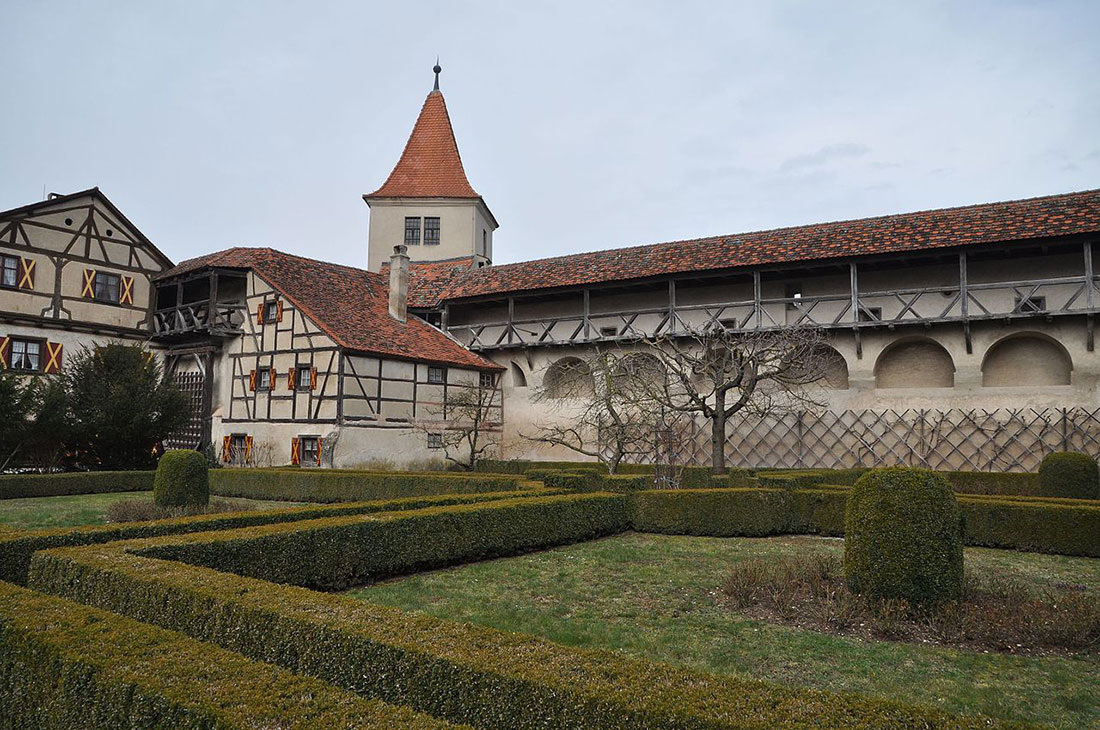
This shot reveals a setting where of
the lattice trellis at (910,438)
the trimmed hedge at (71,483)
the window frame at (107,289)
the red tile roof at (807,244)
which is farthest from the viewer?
the window frame at (107,289)

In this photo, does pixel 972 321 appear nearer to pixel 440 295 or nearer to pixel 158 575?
pixel 440 295

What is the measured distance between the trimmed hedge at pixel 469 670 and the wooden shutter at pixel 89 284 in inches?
950

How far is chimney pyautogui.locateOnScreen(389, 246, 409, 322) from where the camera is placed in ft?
90.0

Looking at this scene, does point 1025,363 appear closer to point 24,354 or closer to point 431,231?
point 431,231

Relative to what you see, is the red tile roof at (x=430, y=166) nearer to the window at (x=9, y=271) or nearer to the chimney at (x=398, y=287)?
the chimney at (x=398, y=287)

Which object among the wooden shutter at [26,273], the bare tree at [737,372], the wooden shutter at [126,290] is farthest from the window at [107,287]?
the bare tree at [737,372]

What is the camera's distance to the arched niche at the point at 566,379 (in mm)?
26312

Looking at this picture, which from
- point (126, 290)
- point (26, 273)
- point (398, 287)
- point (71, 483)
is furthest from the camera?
point (398, 287)

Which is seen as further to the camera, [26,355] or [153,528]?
[26,355]

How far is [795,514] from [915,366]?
11.7 metres

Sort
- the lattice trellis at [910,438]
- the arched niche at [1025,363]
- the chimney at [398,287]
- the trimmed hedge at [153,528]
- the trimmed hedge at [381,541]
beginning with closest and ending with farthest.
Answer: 1. the trimmed hedge at [153,528]
2. the trimmed hedge at [381,541]
3. the lattice trellis at [910,438]
4. the arched niche at [1025,363]
5. the chimney at [398,287]

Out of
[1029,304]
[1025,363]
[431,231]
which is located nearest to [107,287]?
[431,231]

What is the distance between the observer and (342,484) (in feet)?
54.7

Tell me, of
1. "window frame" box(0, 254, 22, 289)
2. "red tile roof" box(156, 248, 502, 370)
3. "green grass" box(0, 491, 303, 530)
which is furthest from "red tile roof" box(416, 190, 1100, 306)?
"green grass" box(0, 491, 303, 530)
